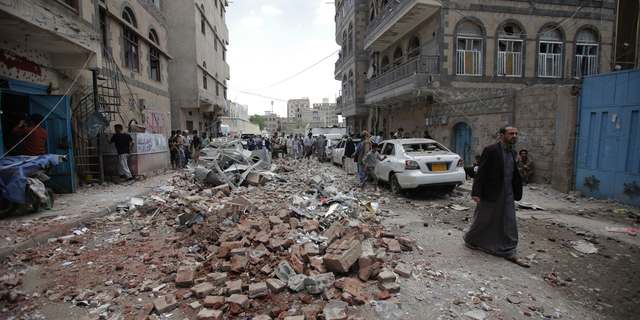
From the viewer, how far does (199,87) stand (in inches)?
763

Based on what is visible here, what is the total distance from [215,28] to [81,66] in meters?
18.9

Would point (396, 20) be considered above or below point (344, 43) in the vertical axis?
below

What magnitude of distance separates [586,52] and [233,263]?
20.5 meters

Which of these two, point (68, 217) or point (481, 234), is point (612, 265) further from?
point (68, 217)

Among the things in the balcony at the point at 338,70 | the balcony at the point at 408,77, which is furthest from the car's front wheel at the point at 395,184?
the balcony at the point at 338,70

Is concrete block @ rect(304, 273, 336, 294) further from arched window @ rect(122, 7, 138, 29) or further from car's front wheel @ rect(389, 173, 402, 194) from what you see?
arched window @ rect(122, 7, 138, 29)

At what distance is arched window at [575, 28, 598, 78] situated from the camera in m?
15.5

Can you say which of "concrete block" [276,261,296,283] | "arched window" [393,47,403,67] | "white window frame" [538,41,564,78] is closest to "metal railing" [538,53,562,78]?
"white window frame" [538,41,564,78]

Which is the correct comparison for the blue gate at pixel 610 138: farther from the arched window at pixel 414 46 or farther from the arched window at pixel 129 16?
the arched window at pixel 129 16

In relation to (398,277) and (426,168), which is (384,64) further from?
(398,277)

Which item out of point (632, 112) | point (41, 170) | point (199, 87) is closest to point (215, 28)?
point (199, 87)

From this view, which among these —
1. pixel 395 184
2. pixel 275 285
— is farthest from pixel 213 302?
pixel 395 184

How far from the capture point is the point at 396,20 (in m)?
15.7

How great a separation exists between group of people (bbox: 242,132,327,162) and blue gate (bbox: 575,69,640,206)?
42.1 ft
